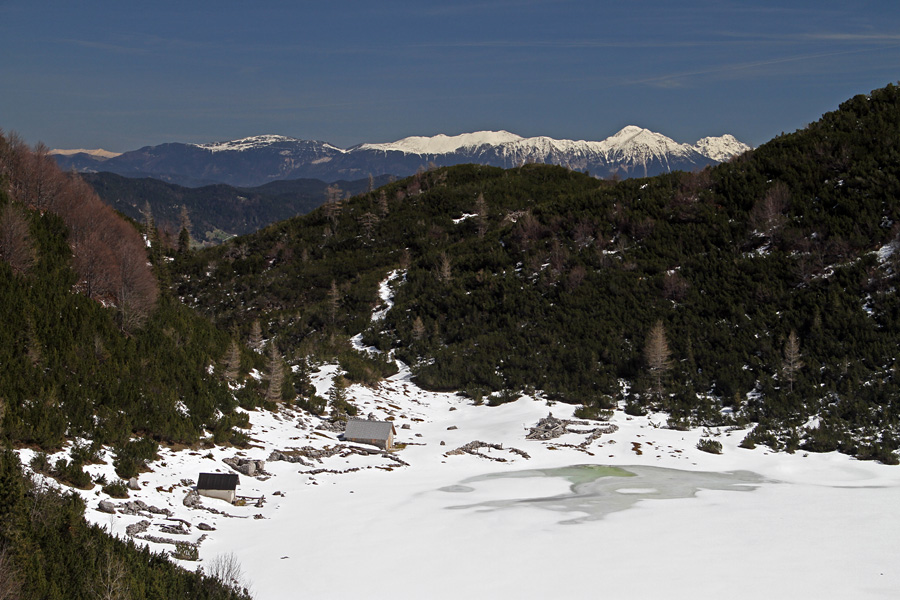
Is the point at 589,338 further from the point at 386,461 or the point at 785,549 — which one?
the point at 785,549

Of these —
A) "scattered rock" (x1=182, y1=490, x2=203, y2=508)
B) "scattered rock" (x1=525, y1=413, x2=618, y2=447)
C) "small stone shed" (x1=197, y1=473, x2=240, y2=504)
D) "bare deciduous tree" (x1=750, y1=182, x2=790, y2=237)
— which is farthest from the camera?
"bare deciduous tree" (x1=750, y1=182, x2=790, y2=237)

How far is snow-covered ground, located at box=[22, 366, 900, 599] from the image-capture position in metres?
15.0

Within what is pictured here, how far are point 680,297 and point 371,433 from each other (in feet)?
74.6

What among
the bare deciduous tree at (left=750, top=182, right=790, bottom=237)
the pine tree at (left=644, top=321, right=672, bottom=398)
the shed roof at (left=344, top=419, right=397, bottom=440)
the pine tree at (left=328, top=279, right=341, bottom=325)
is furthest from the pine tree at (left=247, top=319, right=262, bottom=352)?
the bare deciduous tree at (left=750, top=182, right=790, bottom=237)

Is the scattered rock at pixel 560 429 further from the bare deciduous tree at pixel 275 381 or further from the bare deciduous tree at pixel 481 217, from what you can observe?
the bare deciduous tree at pixel 481 217

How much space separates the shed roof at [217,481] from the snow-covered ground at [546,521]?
0.59 m

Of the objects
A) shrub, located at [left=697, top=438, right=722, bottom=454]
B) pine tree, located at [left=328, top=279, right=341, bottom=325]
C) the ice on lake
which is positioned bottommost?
the ice on lake

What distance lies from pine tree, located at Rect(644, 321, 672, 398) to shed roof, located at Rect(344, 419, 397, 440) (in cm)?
1484

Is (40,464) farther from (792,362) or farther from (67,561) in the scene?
(792,362)

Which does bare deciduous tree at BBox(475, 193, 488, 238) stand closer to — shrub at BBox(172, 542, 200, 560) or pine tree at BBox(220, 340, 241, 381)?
pine tree at BBox(220, 340, 241, 381)

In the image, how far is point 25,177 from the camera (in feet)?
126

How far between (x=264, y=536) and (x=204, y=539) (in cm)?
155

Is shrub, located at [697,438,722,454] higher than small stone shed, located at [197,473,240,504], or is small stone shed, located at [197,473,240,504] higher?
small stone shed, located at [197,473,240,504]

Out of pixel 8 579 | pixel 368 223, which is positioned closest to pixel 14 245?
pixel 8 579
